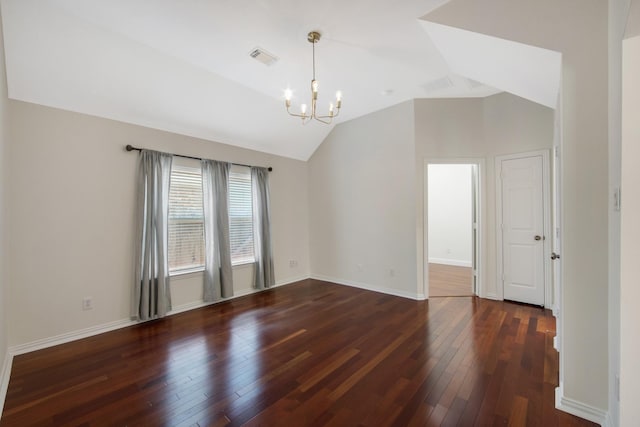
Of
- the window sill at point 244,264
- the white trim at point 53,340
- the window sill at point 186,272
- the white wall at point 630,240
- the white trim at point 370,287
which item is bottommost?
the white trim at point 370,287

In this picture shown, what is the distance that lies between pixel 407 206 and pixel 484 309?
177 cm

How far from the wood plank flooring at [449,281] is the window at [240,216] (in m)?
3.21

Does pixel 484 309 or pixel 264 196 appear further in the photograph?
pixel 264 196

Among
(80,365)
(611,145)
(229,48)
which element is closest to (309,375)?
(80,365)

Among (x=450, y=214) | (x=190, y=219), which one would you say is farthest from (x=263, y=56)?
(x=450, y=214)

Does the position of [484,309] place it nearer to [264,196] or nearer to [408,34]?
[408,34]

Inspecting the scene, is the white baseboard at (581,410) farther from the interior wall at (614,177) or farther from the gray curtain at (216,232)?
the gray curtain at (216,232)

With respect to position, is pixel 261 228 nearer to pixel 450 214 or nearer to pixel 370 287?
pixel 370 287

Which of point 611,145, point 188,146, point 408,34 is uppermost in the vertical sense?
point 408,34

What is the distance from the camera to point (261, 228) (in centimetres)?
471

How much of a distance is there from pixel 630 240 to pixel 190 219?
4.33 meters

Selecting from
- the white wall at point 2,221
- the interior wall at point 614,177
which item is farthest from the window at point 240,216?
the interior wall at point 614,177

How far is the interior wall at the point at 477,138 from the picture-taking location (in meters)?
3.88

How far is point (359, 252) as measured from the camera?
4.84 metres
